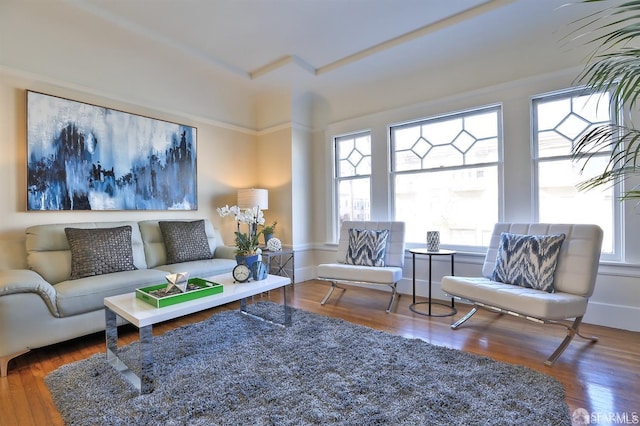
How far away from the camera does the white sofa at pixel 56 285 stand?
6.48 ft

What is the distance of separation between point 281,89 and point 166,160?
1.87 metres

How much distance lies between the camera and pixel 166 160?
3748 mm

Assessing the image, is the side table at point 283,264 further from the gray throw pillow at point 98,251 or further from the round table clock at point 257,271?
the gray throw pillow at point 98,251

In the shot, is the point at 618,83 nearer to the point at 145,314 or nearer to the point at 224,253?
the point at 145,314

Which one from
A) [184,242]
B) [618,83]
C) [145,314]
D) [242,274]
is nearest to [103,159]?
[184,242]

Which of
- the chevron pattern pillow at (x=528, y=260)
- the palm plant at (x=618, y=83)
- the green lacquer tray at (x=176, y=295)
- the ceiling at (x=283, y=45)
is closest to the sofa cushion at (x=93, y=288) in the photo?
the green lacquer tray at (x=176, y=295)

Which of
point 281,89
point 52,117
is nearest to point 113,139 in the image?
point 52,117

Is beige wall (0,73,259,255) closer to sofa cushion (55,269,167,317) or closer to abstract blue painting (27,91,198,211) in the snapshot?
abstract blue painting (27,91,198,211)

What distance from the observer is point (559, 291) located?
2395 millimetres

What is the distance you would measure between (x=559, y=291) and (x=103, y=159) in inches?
171

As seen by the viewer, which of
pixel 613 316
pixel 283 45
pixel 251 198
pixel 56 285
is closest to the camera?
pixel 56 285

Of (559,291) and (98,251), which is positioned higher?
(98,251)

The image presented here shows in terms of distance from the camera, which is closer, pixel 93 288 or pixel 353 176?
pixel 93 288

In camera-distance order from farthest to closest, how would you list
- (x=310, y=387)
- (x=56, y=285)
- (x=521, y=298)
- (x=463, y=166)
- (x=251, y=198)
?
(x=251, y=198) < (x=463, y=166) < (x=56, y=285) < (x=521, y=298) < (x=310, y=387)
